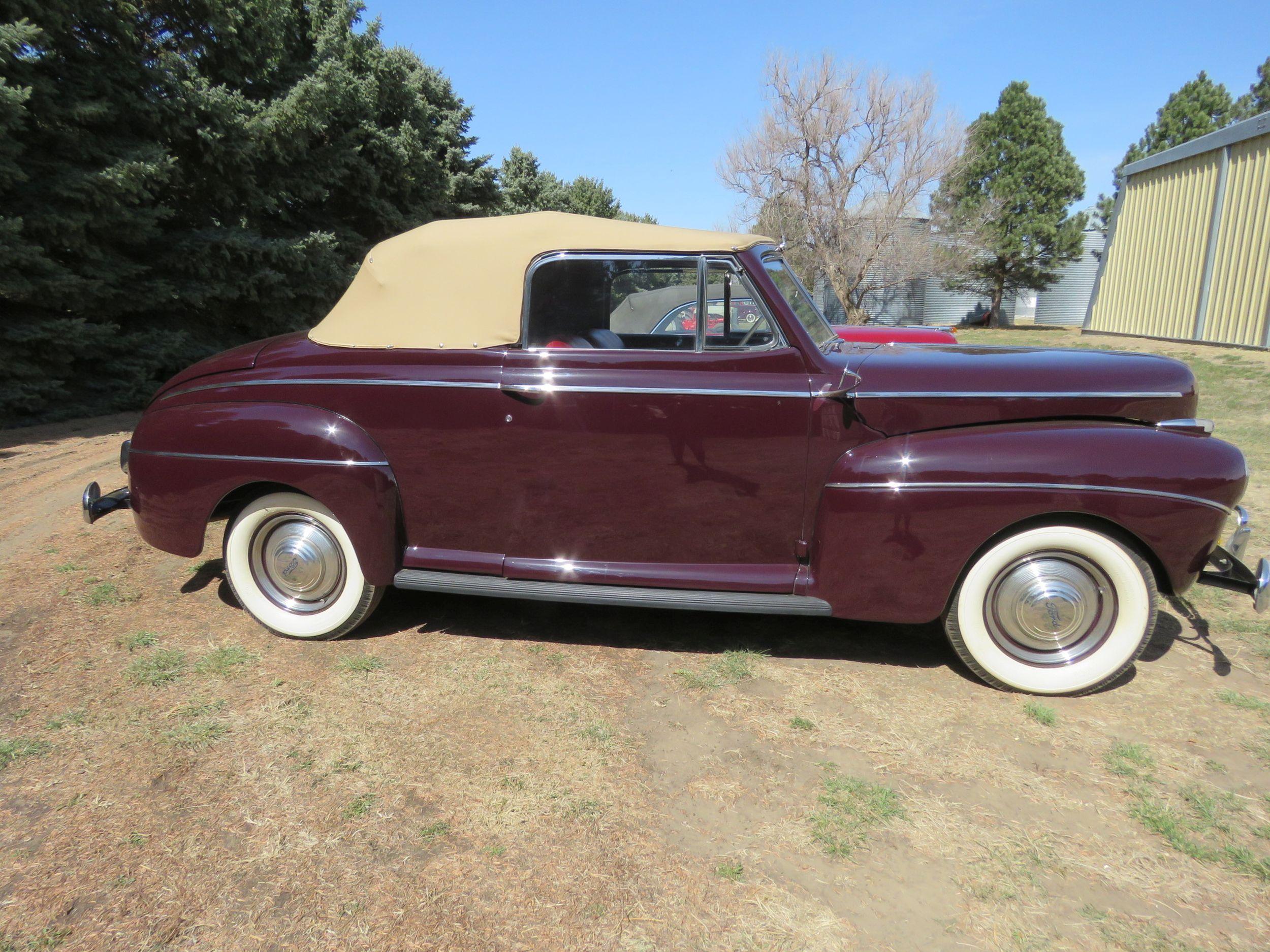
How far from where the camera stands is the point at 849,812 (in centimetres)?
253

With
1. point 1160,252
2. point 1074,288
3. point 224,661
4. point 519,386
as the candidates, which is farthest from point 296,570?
point 1074,288

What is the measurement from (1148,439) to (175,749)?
3.91m

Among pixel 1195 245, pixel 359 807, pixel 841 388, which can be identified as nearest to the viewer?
pixel 359 807

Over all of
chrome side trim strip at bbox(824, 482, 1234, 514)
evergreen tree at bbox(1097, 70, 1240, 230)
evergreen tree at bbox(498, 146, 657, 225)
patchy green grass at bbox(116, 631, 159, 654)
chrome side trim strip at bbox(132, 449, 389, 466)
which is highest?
evergreen tree at bbox(1097, 70, 1240, 230)

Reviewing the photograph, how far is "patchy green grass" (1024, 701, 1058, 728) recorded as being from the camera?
120 inches

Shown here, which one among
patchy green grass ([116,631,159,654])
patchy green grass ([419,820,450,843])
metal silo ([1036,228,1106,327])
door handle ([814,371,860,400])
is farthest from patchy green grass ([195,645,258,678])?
metal silo ([1036,228,1106,327])

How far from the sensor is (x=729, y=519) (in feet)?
11.0

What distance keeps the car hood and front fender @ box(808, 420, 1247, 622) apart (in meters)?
0.06

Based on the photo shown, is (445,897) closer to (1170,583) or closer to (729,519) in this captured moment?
(729,519)

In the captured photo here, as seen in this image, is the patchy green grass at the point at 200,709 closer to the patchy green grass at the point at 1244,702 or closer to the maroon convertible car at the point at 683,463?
the maroon convertible car at the point at 683,463

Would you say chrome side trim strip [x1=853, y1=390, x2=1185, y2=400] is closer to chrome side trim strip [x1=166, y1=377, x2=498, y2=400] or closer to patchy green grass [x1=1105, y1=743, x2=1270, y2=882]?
patchy green grass [x1=1105, y1=743, x2=1270, y2=882]

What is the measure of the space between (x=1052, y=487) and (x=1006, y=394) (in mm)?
450

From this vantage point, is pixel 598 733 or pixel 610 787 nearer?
pixel 610 787

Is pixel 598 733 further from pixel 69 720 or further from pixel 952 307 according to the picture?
pixel 952 307
